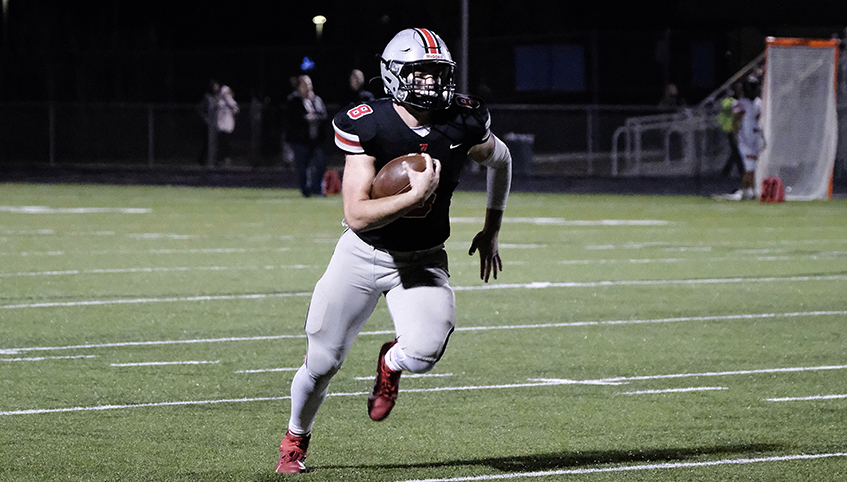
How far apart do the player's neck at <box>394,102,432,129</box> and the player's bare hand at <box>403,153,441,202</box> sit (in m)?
0.40

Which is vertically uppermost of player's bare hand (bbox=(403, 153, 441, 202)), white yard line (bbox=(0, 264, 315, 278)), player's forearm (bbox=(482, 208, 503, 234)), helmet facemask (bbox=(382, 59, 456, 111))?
helmet facemask (bbox=(382, 59, 456, 111))

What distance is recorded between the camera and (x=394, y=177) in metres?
5.59

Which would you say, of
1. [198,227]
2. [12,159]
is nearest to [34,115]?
[12,159]

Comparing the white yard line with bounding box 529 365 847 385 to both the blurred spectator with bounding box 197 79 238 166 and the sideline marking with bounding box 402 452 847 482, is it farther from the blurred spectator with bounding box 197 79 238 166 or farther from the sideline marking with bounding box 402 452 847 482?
the blurred spectator with bounding box 197 79 238 166

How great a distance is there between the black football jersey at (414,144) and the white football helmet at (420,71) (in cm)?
11

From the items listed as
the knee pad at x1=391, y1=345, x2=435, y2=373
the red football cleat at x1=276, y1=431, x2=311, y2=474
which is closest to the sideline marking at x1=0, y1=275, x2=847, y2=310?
the red football cleat at x1=276, y1=431, x2=311, y2=474

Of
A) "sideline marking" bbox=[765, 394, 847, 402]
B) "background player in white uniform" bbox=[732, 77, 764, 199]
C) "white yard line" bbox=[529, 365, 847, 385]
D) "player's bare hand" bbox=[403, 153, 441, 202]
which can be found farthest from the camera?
"background player in white uniform" bbox=[732, 77, 764, 199]

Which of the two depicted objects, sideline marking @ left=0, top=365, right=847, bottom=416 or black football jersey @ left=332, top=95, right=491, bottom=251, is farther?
sideline marking @ left=0, top=365, right=847, bottom=416

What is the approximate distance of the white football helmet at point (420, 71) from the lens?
5797 millimetres

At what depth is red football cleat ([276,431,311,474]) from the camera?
5.91 meters

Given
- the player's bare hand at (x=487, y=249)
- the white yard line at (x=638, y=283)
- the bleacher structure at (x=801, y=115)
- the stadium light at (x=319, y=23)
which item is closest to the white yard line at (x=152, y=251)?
the white yard line at (x=638, y=283)

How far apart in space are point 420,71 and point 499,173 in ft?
2.64

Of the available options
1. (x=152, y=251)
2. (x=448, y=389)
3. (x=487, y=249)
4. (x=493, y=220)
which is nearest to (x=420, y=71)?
(x=493, y=220)

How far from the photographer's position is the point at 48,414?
7.09 metres
